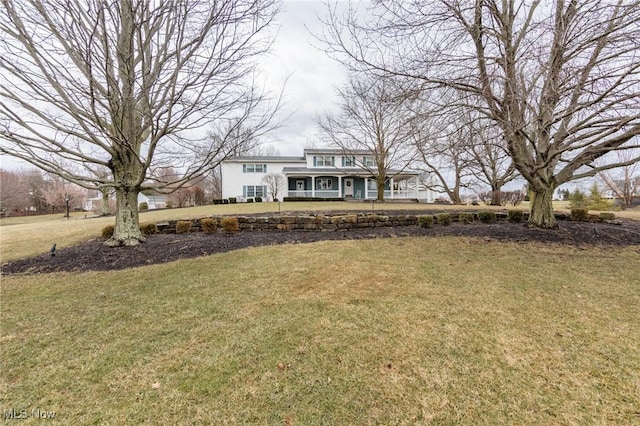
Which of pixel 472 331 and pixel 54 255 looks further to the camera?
pixel 54 255

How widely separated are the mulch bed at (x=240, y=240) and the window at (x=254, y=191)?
19490 mm

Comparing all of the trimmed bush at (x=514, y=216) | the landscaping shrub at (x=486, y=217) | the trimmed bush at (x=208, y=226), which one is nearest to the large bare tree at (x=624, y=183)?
the trimmed bush at (x=514, y=216)

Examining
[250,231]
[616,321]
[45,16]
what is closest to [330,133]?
[250,231]

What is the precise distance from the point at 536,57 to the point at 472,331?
4.99m

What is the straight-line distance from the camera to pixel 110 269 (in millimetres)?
5000

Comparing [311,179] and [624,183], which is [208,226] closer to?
[311,179]

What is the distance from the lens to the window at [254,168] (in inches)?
1064

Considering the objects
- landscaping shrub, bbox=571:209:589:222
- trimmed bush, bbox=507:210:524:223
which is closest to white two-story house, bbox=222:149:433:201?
landscaping shrub, bbox=571:209:589:222

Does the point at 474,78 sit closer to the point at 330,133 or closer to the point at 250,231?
the point at 250,231

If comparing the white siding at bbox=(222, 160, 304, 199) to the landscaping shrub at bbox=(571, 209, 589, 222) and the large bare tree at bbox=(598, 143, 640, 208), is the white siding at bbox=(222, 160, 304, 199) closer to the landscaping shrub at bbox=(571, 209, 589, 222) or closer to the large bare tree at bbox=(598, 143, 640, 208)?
the landscaping shrub at bbox=(571, 209, 589, 222)

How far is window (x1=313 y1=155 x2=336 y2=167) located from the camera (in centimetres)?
2794

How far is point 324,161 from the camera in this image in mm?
28078

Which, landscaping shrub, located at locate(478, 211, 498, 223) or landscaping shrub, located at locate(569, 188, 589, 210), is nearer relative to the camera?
landscaping shrub, located at locate(478, 211, 498, 223)

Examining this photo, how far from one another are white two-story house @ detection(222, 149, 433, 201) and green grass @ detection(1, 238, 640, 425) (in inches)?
861
